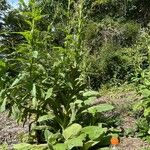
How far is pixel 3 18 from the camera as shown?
82.3ft

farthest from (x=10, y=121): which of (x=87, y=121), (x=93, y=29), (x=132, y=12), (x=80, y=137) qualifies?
(x=132, y=12)

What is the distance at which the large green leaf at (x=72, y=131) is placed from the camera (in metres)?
5.85

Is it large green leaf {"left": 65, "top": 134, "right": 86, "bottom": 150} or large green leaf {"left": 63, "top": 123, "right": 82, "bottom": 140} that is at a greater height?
large green leaf {"left": 63, "top": 123, "right": 82, "bottom": 140}

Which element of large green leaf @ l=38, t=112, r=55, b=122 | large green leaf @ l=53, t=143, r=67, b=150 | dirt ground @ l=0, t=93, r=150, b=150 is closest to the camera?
large green leaf @ l=53, t=143, r=67, b=150

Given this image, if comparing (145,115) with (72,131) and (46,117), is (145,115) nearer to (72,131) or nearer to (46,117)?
(72,131)

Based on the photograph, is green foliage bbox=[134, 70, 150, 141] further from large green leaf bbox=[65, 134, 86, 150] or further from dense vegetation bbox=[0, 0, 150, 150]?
large green leaf bbox=[65, 134, 86, 150]

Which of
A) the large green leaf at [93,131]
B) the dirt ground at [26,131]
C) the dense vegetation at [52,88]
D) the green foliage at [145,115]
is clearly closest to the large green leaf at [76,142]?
the dense vegetation at [52,88]

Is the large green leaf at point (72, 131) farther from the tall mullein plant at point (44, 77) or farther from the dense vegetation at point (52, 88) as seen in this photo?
the tall mullein plant at point (44, 77)

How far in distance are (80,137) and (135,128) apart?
1.57m

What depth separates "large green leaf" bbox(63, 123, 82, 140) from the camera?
19.2ft

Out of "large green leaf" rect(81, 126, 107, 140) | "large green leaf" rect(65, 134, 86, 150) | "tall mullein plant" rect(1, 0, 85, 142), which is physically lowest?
"large green leaf" rect(65, 134, 86, 150)

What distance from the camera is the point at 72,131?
5.88m

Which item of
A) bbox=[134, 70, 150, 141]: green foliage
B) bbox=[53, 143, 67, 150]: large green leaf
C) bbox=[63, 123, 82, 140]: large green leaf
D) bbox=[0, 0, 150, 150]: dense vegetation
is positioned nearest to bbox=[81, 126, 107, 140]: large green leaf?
bbox=[0, 0, 150, 150]: dense vegetation

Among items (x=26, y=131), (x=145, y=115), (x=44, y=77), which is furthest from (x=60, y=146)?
(x=26, y=131)
